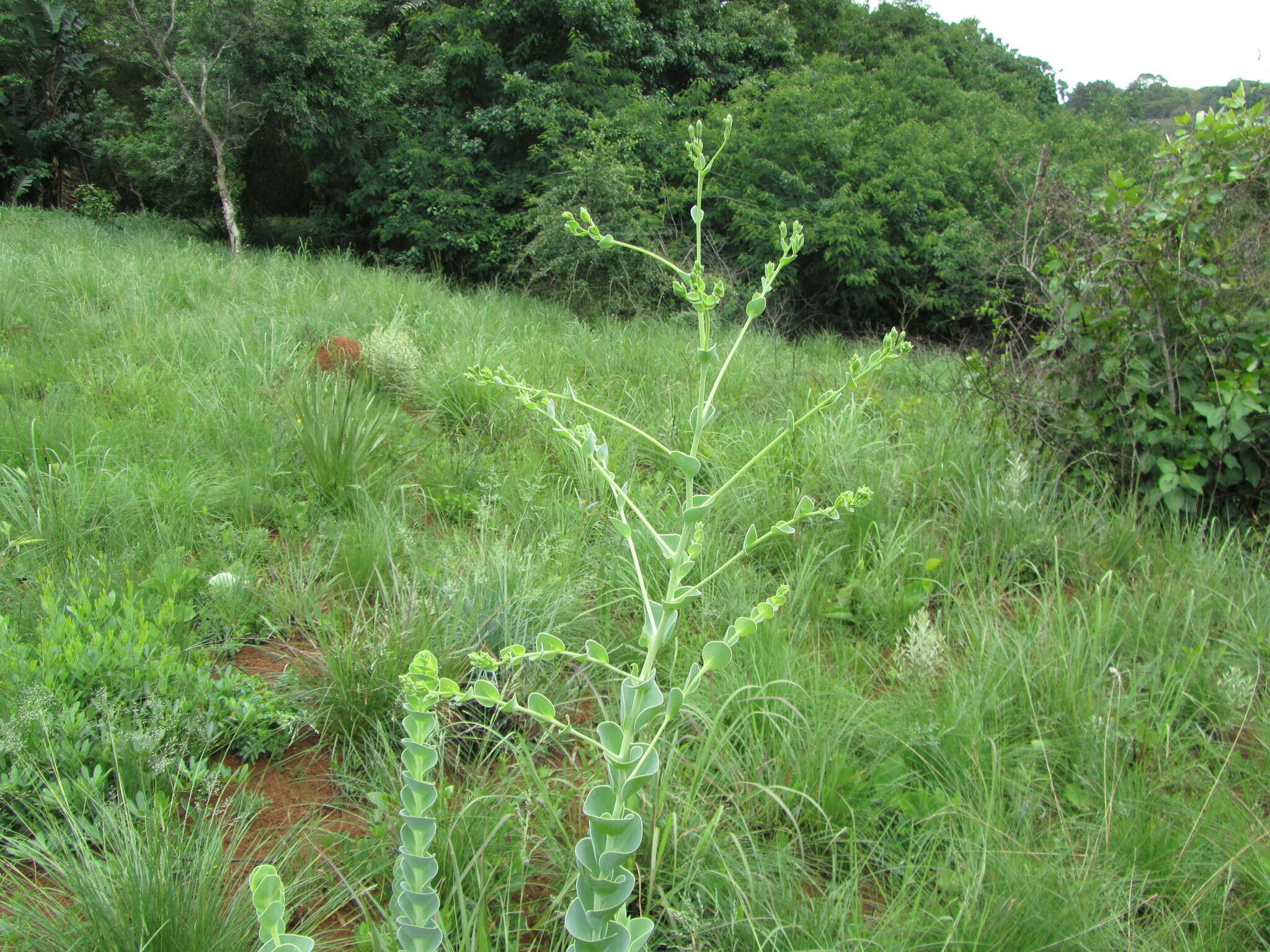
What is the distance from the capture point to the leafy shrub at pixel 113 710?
1642mm

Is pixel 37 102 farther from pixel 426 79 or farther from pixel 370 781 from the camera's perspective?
pixel 370 781

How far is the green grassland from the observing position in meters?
1.53

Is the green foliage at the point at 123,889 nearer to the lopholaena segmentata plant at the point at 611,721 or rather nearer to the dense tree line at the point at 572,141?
the lopholaena segmentata plant at the point at 611,721

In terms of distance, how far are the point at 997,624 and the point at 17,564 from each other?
9.49 feet

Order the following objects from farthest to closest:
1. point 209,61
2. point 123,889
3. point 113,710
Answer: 1. point 209,61
2. point 113,710
3. point 123,889

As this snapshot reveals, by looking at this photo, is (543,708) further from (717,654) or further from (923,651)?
(923,651)

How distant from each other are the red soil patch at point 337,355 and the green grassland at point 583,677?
0.92ft

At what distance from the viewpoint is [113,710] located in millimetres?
1767

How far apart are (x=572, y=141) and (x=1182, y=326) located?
7.98m

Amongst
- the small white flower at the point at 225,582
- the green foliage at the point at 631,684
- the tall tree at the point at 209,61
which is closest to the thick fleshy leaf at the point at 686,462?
the green foliage at the point at 631,684

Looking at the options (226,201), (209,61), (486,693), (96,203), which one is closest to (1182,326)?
(486,693)


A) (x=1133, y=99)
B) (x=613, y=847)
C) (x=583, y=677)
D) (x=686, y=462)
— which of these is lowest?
(x=583, y=677)

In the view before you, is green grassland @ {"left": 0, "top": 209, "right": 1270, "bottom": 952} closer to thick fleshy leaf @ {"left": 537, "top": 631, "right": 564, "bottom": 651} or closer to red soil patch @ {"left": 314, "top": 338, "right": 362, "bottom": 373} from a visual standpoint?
red soil patch @ {"left": 314, "top": 338, "right": 362, "bottom": 373}

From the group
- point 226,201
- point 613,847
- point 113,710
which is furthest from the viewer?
point 226,201
